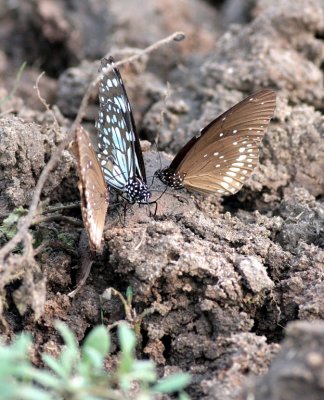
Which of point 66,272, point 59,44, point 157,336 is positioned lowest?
point 157,336

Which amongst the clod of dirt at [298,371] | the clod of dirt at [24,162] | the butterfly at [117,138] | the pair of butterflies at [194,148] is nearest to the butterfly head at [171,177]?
the pair of butterflies at [194,148]

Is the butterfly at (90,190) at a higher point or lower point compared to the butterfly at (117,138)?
lower

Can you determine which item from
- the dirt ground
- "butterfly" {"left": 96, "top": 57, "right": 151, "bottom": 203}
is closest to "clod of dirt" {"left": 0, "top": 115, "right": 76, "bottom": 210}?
the dirt ground

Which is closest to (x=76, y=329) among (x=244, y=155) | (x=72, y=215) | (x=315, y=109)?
(x=72, y=215)

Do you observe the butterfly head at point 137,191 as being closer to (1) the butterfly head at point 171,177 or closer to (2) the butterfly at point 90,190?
(1) the butterfly head at point 171,177

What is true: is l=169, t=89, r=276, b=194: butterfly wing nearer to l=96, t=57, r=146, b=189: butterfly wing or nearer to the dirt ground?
the dirt ground

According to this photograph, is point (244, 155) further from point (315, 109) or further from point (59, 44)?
point (59, 44)
